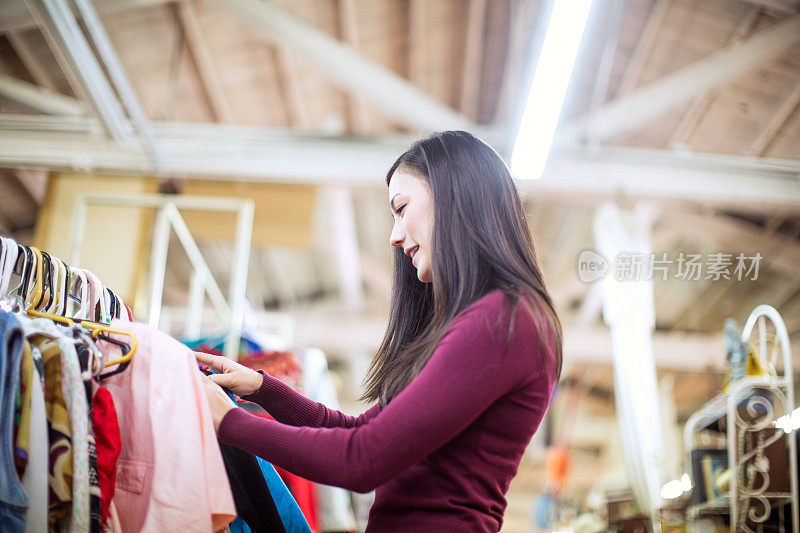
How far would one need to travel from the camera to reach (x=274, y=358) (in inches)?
141

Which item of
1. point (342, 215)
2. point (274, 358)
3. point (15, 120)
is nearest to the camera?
point (274, 358)

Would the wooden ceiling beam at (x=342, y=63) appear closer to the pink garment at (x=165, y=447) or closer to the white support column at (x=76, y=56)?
the white support column at (x=76, y=56)

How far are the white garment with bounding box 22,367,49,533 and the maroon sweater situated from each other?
299 millimetres

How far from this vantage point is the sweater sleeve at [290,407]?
156 centimetres

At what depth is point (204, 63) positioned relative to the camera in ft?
17.6

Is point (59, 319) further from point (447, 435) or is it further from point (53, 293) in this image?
point (447, 435)

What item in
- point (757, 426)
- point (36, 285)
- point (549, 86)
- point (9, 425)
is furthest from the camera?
point (549, 86)

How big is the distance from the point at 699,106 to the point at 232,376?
5.10 m

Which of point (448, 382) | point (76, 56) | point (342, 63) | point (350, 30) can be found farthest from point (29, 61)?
point (448, 382)

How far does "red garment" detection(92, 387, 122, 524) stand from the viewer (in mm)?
1368

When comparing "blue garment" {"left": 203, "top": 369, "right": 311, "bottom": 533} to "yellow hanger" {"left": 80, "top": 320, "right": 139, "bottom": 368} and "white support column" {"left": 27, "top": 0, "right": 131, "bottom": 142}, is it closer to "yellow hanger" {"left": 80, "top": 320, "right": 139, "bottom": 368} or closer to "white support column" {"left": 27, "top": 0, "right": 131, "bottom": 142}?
"yellow hanger" {"left": 80, "top": 320, "right": 139, "bottom": 368}

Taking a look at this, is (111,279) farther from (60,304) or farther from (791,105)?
(791,105)

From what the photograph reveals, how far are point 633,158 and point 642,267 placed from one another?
0.76 meters

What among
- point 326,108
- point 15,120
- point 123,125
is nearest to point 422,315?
point 123,125
